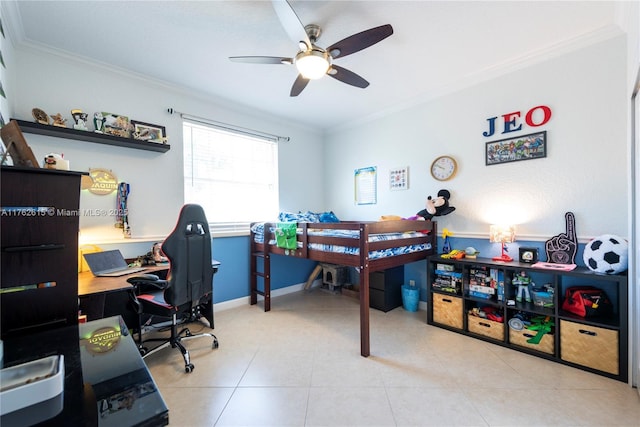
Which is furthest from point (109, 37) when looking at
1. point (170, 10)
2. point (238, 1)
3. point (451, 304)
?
A: point (451, 304)

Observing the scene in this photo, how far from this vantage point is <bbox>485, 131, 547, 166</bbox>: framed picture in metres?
2.38

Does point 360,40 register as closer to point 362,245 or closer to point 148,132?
point 362,245

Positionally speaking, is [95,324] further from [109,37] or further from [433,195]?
[433,195]

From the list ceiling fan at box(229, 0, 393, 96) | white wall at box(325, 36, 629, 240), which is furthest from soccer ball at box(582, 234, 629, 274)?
ceiling fan at box(229, 0, 393, 96)

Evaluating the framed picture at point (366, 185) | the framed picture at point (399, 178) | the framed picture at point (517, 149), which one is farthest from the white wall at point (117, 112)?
the framed picture at point (517, 149)

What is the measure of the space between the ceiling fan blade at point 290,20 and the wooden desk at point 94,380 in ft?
5.95

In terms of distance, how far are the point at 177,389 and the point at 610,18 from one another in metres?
4.15

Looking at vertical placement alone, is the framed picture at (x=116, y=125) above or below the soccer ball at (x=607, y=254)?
above

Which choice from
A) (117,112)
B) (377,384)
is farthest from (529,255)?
(117,112)

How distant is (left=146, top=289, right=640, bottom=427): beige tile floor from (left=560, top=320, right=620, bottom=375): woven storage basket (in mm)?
86

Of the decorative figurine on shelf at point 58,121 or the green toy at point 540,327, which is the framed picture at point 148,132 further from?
the green toy at point 540,327

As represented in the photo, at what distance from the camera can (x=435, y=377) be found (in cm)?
186

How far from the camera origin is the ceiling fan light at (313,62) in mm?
1811

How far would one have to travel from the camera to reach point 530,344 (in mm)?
2158
